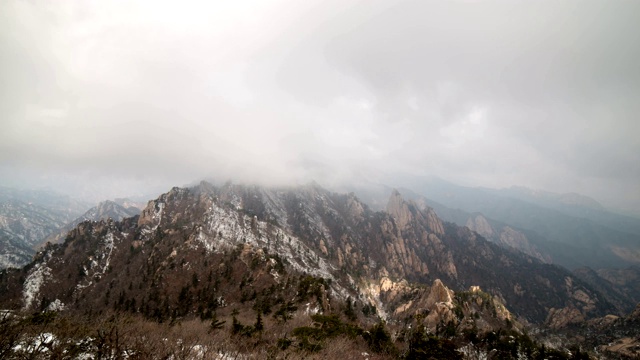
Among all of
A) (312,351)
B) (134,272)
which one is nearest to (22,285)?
(134,272)

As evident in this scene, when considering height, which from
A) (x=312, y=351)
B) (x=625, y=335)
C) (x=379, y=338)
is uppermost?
(x=312, y=351)

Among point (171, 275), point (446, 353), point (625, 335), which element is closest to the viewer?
point (446, 353)

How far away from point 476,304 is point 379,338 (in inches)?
5948

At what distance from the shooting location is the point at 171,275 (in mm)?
132750

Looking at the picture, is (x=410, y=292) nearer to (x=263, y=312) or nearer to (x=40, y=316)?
(x=263, y=312)

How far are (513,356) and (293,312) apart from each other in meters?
57.0

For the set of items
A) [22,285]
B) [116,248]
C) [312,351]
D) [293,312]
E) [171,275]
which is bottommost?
[22,285]

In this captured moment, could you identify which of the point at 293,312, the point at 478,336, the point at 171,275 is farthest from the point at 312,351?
the point at 171,275

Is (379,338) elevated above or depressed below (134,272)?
above

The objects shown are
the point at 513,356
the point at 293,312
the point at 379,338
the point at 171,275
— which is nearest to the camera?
the point at 379,338

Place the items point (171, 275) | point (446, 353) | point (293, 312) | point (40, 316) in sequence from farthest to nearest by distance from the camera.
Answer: point (171, 275)
point (293, 312)
point (446, 353)
point (40, 316)

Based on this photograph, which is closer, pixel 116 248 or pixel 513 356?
pixel 513 356

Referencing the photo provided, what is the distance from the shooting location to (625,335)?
12231cm

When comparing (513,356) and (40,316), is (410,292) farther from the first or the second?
(40,316)
